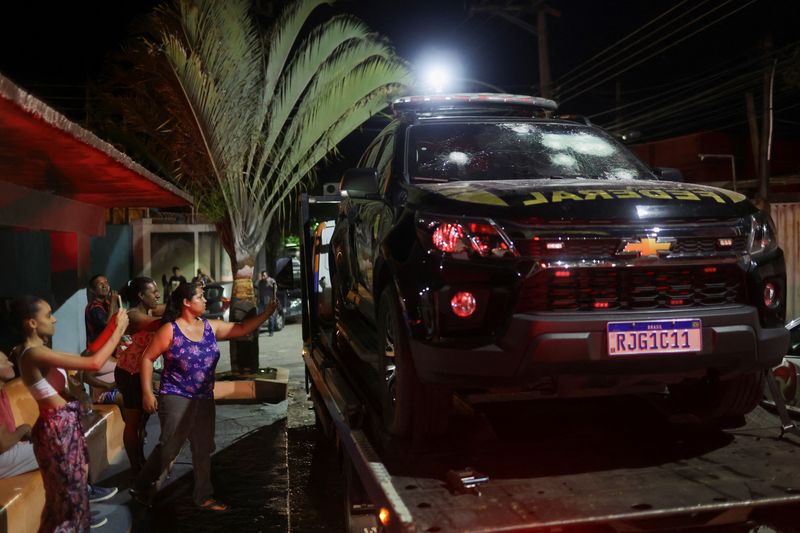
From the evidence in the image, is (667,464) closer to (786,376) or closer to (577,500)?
(577,500)

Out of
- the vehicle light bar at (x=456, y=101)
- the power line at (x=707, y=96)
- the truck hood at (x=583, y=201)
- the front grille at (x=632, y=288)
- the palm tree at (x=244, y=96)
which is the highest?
the power line at (x=707, y=96)

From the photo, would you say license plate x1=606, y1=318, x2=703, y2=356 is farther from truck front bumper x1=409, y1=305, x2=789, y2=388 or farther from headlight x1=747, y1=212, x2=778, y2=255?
headlight x1=747, y1=212, x2=778, y2=255

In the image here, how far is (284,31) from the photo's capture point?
35.2 ft

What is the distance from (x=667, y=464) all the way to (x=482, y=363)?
983 mm

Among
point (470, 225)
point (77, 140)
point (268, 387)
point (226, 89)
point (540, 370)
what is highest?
point (226, 89)

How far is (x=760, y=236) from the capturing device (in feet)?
11.4

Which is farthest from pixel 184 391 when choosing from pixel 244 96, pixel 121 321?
pixel 244 96

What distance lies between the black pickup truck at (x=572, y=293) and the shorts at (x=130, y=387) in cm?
325

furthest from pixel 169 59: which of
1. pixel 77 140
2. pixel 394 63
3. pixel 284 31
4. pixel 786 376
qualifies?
pixel 786 376

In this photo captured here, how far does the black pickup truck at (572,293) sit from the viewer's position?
3.13 metres

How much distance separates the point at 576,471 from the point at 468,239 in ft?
3.73

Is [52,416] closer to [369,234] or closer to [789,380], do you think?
[369,234]

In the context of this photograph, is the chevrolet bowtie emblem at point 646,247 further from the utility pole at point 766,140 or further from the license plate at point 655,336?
the utility pole at point 766,140

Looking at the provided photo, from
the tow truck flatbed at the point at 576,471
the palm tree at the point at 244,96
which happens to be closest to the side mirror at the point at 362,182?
the tow truck flatbed at the point at 576,471
